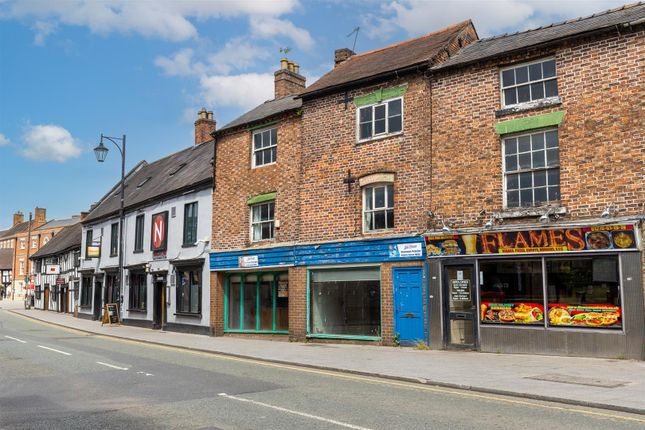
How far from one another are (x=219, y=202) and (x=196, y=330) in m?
5.37

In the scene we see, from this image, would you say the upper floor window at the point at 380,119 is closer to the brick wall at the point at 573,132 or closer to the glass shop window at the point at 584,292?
the brick wall at the point at 573,132

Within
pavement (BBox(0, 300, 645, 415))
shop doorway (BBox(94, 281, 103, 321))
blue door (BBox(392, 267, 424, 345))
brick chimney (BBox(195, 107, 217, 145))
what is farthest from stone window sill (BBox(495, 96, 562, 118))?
shop doorway (BBox(94, 281, 103, 321))

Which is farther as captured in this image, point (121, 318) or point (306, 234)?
point (121, 318)

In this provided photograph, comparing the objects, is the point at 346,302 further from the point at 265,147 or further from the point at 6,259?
the point at 6,259

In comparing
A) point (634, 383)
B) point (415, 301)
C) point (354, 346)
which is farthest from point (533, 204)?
point (354, 346)

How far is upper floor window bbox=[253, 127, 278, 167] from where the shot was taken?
2108cm

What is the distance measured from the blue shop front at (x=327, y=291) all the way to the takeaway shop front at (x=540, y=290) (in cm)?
77

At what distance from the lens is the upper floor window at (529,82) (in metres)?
14.6

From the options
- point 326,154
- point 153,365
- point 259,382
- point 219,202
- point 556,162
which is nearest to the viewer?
point 259,382

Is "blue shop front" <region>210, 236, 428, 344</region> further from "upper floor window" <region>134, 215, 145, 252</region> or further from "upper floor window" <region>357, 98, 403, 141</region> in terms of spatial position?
"upper floor window" <region>134, 215, 145, 252</region>

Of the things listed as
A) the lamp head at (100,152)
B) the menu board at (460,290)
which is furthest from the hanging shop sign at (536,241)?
the lamp head at (100,152)

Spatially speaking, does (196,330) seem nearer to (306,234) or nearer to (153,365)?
(306,234)

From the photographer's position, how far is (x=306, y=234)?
19.1 metres

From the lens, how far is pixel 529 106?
14.7m
